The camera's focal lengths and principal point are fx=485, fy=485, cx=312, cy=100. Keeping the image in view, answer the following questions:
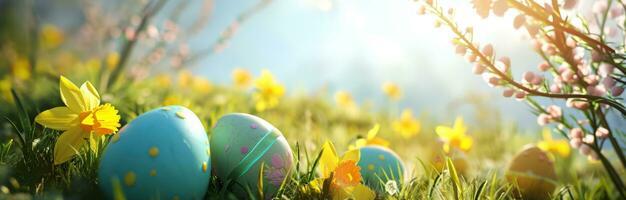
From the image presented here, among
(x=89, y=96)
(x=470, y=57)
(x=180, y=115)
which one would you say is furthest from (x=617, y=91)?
(x=89, y=96)

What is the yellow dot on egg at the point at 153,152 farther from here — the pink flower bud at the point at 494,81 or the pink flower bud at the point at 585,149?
the pink flower bud at the point at 585,149

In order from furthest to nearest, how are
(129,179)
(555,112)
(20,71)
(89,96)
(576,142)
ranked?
(20,71), (555,112), (576,142), (89,96), (129,179)

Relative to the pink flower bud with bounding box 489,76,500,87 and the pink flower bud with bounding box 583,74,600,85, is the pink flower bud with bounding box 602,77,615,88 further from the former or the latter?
the pink flower bud with bounding box 489,76,500,87

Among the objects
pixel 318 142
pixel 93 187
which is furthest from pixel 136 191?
pixel 318 142

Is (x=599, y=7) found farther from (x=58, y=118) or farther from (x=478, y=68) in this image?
(x=58, y=118)

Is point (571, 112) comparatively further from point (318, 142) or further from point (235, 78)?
point (235, 78)
